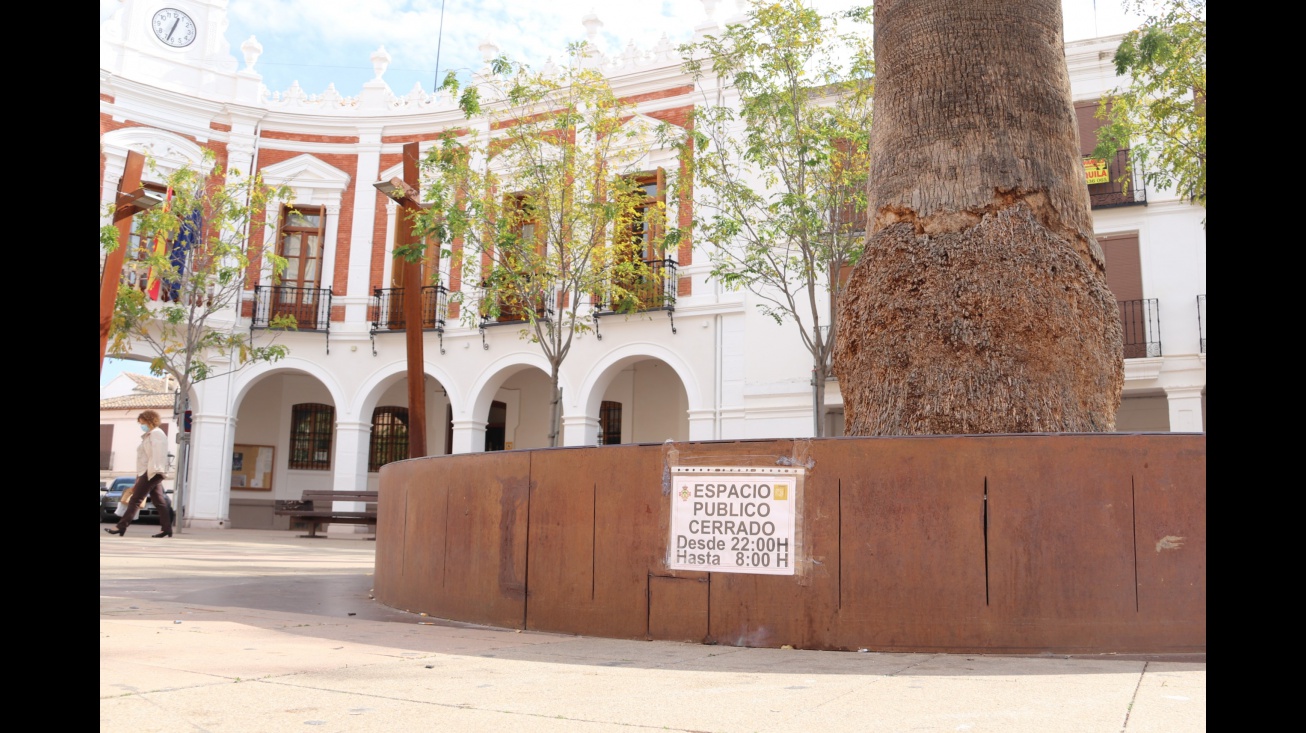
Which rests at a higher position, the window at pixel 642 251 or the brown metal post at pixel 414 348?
the window at pixel 642 251

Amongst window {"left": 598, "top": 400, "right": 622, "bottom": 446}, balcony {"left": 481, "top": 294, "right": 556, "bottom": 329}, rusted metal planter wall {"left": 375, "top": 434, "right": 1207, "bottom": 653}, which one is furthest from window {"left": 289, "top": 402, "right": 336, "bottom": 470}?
rusted metal planter wall {"left": 375, "top": 434, "right": 1207, "bottom": 653}

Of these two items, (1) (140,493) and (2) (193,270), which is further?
(2) (193,270)

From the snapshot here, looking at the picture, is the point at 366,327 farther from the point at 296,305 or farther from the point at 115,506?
the point at 115,506

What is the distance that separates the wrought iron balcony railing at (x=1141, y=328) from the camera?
16.4 m

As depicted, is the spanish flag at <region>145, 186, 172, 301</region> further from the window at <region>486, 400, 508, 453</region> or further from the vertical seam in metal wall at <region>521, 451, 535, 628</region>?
the vertical seam in metal wall at <region>521, 451, 535, 628</region>

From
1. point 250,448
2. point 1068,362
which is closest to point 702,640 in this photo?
point 1068,362

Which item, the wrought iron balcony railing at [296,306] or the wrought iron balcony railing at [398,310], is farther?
the wrought iron balcony railing at [296,306]

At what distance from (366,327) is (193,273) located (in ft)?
12.3

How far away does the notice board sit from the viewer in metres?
24.3

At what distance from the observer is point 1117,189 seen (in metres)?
17.1

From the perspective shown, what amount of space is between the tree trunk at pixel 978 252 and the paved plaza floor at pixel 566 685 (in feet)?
4.87

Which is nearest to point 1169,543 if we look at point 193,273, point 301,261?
point 193,273

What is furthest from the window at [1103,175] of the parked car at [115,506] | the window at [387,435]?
the parked car at [115,506]

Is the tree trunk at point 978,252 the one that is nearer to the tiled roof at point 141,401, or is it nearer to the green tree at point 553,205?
the green tree at point 553,205
